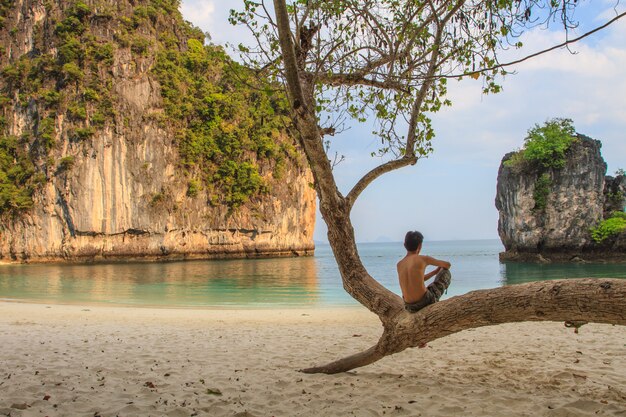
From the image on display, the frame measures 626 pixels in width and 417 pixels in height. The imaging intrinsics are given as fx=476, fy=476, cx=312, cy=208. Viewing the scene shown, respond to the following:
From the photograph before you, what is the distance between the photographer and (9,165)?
1614 inches

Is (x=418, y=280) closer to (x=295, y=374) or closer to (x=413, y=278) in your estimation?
(x=413, y=278)

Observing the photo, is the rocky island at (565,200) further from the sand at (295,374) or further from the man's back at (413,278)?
the man's back at (413,278)

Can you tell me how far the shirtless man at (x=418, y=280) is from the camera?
371cm

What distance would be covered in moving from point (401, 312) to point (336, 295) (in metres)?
13.0

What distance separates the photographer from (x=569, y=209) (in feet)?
108

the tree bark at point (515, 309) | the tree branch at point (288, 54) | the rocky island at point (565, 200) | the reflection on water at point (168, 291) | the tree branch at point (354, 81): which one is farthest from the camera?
the rocky island at point (565, 200)

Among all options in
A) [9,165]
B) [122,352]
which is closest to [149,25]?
[9,165]

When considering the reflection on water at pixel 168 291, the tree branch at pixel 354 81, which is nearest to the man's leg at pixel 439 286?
the tree branch at pixel 354 81

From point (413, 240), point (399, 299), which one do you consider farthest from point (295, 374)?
point (413, 240)

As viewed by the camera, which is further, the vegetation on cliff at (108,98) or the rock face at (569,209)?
the vegetation on cliff at (108,98)

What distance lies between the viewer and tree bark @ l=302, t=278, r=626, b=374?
8.91 ft

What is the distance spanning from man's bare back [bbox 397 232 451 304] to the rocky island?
109 feet

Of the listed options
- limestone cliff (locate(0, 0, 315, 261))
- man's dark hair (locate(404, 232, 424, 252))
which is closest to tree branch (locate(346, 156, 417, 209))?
man's dark hair (locate(404, 232, 424, 252))

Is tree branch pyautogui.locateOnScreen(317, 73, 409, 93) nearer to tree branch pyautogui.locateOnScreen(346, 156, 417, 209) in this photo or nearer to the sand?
tree branch pyautogui.locateOnScreen(346, 156, 417, 209)
